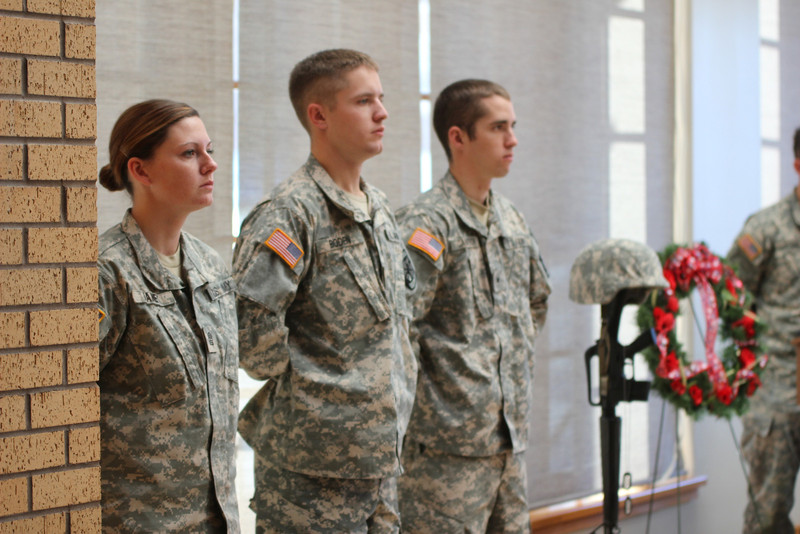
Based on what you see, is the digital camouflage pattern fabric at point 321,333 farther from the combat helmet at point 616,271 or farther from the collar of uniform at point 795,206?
the collar of uniform at point 795,206

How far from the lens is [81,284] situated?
1.31 metres

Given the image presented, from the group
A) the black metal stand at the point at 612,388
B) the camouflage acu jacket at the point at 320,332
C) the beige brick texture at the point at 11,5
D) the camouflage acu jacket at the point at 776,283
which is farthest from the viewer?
the camouflage acu jacket at the point at 776,283

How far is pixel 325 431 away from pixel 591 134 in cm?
235

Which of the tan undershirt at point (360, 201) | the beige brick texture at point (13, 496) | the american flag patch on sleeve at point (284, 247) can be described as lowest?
A: the beige brick texture at point (13, 496)

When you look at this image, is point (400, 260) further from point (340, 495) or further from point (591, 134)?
point (591, 134)

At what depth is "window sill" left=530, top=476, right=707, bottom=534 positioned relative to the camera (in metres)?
3.64

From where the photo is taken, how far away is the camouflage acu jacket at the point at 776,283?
3602mm

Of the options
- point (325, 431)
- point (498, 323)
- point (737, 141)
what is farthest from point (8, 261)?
point (737, 141)

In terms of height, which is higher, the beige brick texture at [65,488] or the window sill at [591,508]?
the beige brick texture at [65,488]

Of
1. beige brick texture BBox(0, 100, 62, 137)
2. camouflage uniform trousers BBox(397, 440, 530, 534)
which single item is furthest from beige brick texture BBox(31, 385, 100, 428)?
camouflage uniform trousers BBox(397, 440, 530, 534)

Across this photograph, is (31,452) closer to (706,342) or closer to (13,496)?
(13,496)

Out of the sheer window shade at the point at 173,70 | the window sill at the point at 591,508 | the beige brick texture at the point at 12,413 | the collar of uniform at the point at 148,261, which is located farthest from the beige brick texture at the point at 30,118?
the window sill at the point at 591,508

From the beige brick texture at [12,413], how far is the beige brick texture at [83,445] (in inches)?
3.1

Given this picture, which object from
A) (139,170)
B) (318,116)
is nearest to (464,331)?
(318,116)
